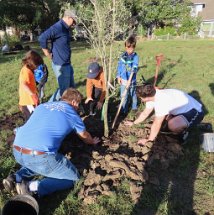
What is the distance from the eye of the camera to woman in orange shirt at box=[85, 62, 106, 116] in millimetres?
5734

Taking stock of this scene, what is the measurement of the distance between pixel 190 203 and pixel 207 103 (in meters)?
3.91

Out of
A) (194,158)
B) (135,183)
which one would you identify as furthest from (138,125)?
(135,183)

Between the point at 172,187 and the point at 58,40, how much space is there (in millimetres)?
3352

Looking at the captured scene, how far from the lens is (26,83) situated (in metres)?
4.99

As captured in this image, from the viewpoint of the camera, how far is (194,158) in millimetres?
4453

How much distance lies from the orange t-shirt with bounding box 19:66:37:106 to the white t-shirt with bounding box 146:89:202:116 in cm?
201

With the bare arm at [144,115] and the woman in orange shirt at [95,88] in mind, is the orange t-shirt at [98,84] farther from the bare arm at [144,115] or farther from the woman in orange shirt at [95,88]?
the bare arm at [144,115]

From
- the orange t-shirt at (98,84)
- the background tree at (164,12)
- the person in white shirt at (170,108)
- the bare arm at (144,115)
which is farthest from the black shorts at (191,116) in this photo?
the background tree at (164,12)

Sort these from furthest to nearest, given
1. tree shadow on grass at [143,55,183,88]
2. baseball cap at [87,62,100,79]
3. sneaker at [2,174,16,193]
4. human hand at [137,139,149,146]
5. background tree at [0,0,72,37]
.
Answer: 1. background tree at [0,0,72,37]
2. tree shadow on grass at [143,55,183,88]
3. baseball cap at [87,62,100,79]
4. human hand at [137,139,149,146]
5. sneaker at [2,174,16,193]

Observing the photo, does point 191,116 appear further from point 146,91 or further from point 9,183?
point 9,183

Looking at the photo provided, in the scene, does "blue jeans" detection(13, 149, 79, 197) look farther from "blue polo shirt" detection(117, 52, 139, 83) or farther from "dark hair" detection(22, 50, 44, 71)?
"blue polo shirt" detection(117, 52, 139, 83)

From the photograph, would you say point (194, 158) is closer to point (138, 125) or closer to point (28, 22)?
point (138, 125)

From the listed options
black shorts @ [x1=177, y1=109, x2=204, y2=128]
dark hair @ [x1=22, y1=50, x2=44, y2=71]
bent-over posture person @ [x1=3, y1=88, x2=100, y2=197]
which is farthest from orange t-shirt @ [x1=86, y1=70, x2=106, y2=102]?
bent-over posture person @ [x1=3, y1=88, x2=100, y2=197]

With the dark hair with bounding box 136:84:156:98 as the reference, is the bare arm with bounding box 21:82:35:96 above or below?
below
